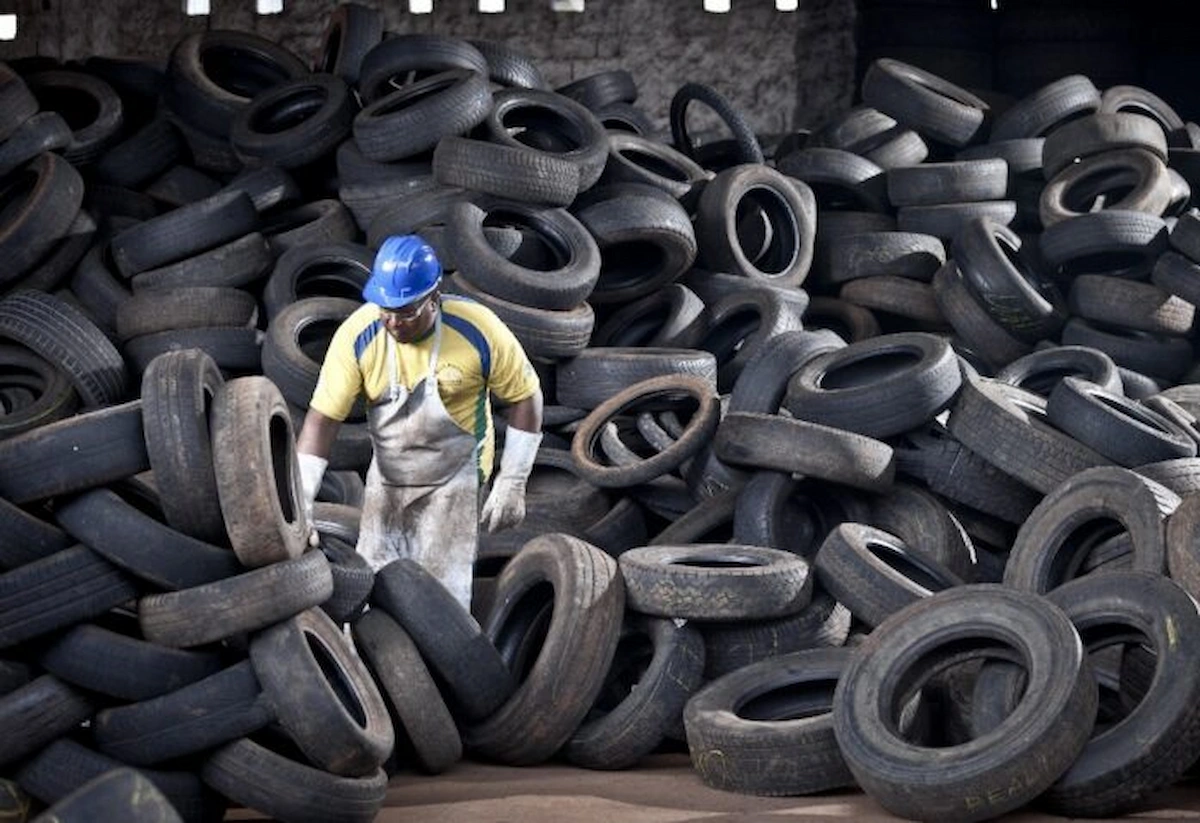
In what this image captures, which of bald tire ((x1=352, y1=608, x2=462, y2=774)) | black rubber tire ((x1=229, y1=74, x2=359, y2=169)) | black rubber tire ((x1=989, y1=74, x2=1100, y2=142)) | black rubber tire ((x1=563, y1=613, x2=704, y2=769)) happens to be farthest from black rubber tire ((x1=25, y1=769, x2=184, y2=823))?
black rubber tire ((x1=989, y1=74, x2=1100, y2=142))

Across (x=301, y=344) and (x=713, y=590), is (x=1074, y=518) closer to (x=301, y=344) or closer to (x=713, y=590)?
(x=713, y=590)

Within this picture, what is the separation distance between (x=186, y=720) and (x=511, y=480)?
237 centimetres

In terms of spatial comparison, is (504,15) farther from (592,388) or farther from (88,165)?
(592,388)

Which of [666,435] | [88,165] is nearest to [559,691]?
[666,435]

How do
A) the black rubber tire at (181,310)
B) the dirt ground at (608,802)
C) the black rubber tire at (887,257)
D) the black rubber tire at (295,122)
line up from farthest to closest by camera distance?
1. the black rubber tire at (887,257)
2. the black rubber tire at (295,122)
3. the black rubber tire at (181,310)
4. the dirt ground at (608,802)

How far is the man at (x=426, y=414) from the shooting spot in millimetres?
7910

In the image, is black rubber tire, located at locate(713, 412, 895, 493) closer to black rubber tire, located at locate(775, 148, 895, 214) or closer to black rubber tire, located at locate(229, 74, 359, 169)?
black rubber tire, located at locate(229, 74, 359, 169)

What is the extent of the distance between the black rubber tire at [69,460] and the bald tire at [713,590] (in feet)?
6.80

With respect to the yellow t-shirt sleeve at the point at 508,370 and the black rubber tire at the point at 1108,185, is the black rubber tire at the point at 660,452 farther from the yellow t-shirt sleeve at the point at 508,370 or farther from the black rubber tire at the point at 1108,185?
the black rubber tire at the point at 1108,185

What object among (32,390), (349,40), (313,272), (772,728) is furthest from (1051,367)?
(32,390)

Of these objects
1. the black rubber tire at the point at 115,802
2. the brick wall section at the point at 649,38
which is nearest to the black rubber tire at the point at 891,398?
the black rubber tire at the point at 115,802

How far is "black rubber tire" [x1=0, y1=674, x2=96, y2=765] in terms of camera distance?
6.26m

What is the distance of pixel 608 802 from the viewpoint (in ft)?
22.2

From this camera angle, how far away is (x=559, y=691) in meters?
7.33
